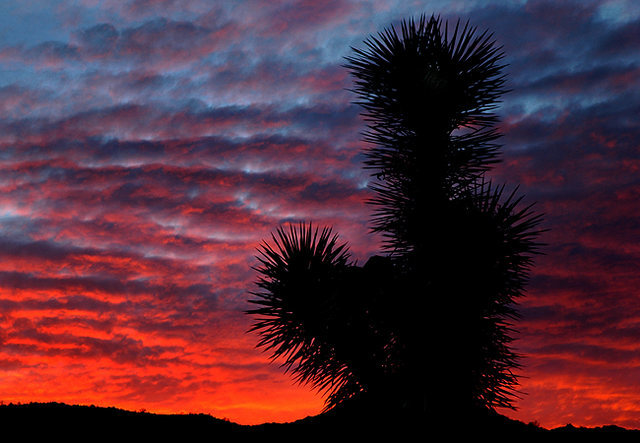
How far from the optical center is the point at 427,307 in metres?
8.04

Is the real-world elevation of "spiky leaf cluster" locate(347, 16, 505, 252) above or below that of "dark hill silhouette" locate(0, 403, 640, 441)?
above

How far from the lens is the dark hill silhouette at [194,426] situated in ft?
26.7

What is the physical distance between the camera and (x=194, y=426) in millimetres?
9055

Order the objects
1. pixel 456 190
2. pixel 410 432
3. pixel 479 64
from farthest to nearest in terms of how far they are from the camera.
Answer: pixel 479 64, pixel 456 190, pixel 410 432

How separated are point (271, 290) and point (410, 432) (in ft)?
8.01

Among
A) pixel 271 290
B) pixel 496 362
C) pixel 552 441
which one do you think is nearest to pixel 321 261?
pixel 271 290

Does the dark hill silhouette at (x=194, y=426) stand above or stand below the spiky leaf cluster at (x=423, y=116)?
below

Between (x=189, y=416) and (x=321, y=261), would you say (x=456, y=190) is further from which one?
(x=189, y=416)

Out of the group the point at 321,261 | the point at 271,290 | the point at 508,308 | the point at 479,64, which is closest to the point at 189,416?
the point at 271,290

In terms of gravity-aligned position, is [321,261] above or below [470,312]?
above

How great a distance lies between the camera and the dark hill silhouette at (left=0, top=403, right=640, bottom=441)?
8125 millimetres

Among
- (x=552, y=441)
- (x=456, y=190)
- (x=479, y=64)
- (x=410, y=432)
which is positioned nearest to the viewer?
(x=410, y=432)

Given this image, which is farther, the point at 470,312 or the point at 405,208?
the point at 405,208

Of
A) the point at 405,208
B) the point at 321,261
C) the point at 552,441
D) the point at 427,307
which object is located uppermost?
the point at 405,208
